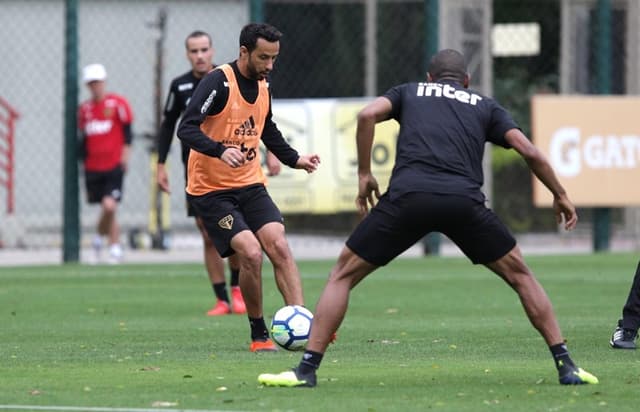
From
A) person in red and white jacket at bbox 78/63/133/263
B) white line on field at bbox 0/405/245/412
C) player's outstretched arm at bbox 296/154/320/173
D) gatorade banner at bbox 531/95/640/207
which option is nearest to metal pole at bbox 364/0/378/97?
gatorade banner at bbox 531/95/640/207

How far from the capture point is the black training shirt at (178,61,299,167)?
10.4 meters

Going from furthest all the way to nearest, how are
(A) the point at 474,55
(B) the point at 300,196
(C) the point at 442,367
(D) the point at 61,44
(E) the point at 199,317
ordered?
1. (D) the point at 61,44
2. (A) the point at 474,55
3. (B) the point at 300,196
4. (E) the point at 199,317
5. (C) the point at 442,367

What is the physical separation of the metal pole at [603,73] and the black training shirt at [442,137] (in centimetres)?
1350

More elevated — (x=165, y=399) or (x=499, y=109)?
(x=499, y=109)

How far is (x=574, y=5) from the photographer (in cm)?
2433

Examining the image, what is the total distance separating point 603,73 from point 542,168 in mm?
13834

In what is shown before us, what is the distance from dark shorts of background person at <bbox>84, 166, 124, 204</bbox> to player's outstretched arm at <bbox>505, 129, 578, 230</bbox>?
38.8ft

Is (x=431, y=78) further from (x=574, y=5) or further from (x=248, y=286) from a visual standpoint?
(x=574, y=5)

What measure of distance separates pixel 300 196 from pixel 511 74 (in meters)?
4.79

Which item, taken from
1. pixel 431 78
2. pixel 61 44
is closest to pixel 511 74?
pixel 61 44

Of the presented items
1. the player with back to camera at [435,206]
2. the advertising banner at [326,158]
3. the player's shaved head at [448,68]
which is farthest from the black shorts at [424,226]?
the advertising banner at [326,158]

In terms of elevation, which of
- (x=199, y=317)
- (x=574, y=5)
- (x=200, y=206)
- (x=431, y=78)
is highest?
(x=574, y=5)

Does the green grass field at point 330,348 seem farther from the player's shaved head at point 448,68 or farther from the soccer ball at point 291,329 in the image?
the player's shaved head at point 448,68

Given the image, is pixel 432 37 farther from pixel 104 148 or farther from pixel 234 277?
pixel 234 277
